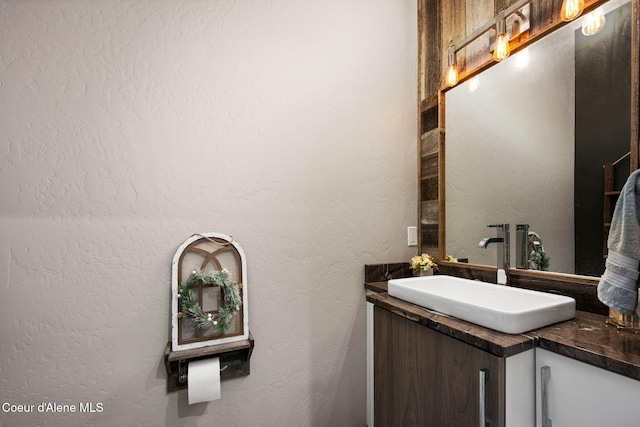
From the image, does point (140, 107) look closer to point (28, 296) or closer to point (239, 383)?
point (28, 296)

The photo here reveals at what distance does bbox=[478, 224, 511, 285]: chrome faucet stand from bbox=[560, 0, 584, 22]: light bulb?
75 centimetres

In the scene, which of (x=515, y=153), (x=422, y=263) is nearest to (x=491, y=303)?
(x=422, y=263)

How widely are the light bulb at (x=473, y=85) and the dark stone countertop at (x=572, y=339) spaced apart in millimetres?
1030

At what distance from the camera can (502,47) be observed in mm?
1153

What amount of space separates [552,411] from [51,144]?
172 centimetres

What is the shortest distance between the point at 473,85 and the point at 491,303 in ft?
3.30

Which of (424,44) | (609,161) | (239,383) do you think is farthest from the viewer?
(424,44)

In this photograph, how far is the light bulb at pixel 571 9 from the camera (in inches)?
36.7

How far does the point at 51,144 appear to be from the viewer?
1020 mm

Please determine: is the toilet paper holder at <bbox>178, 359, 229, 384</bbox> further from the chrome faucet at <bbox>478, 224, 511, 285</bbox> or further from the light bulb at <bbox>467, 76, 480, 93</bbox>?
the light bulb at <bbox>467, 76, 480, 93</bbox>

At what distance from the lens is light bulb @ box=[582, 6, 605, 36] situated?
3.03ft

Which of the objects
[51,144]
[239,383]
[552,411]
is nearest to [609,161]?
[552,411]

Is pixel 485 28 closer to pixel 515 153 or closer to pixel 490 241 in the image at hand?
pixel 515 153

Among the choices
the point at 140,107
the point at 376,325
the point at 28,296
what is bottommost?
the point at 376,325
